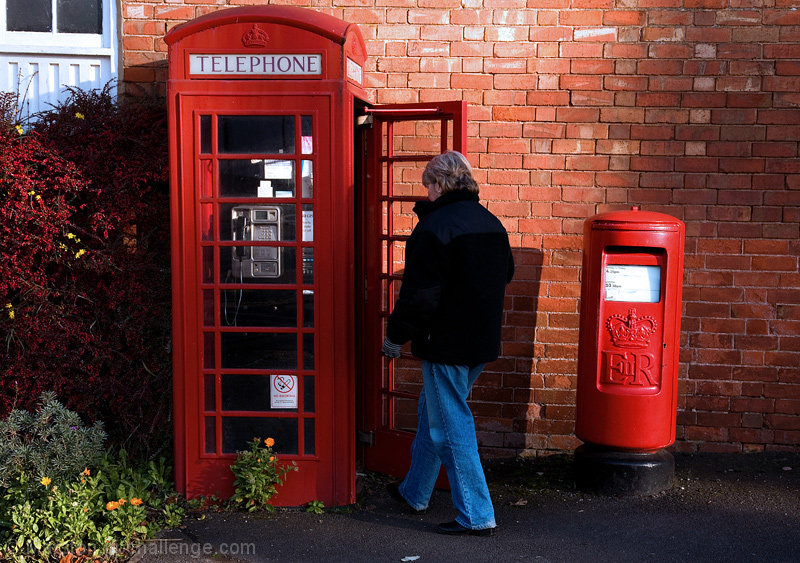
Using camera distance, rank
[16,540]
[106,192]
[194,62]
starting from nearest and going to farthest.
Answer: [16,540]
[194,62]
[106,192]

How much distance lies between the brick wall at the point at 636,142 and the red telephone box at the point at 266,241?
0.77 metres

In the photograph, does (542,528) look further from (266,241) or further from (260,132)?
(260,132)

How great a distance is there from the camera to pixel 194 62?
439cm

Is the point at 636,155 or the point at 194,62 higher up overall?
the point at 194,62

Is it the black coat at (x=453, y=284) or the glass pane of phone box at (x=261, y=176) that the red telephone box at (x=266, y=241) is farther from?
the black coat at (x=453, y=284)

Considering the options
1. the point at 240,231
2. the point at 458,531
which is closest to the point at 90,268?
the point at 240,231

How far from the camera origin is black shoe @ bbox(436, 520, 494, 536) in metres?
4.22

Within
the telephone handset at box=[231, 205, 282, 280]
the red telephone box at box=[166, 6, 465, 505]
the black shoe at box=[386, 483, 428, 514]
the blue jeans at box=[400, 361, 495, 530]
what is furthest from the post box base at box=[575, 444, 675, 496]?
the telephone handset at box=[231, 205, 282, 280]

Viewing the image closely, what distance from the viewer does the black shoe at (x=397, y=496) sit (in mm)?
4539

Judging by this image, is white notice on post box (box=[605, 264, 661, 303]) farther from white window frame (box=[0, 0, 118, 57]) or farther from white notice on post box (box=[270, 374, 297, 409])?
white window frame (box=[0, 0, 118, 57])

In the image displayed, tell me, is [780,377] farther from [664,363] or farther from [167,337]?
[167,337]

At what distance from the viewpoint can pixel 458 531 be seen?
13.9 feet

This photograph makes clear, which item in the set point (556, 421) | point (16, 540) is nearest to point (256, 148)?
point (16, 540)

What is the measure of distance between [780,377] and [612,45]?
2408 mm
